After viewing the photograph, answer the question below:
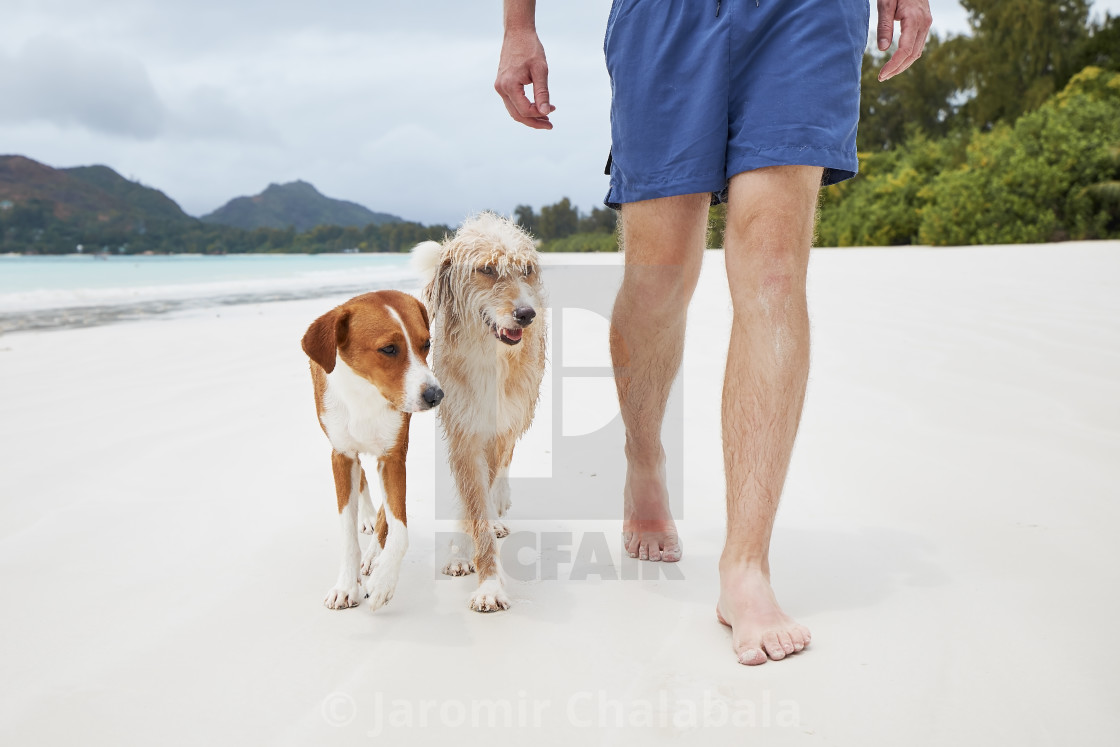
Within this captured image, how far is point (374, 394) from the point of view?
2.62 meters

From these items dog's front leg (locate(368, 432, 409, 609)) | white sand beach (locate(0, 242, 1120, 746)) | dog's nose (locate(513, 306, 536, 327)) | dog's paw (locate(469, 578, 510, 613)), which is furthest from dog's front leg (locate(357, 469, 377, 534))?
dog's nose (locate(513, 306, 536, 327))

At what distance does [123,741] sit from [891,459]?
3.51m

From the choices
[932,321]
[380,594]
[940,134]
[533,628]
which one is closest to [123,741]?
[380,594]

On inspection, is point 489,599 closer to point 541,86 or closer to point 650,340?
point 650,340

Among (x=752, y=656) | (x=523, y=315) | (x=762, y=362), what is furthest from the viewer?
(x=523, y=315)

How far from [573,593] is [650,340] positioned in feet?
3.45

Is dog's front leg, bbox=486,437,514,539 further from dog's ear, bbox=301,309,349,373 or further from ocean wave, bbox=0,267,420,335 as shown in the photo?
ocean wave, bbox=0,267,420,335

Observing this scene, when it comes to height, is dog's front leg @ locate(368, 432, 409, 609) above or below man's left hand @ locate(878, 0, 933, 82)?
below

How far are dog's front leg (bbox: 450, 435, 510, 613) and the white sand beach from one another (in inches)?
5.5

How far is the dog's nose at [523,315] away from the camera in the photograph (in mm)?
2859

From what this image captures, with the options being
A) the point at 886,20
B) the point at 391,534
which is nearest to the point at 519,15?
the point at 886,20

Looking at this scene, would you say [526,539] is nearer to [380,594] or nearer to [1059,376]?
[380,594]

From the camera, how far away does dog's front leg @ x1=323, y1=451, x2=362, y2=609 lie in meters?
2.61

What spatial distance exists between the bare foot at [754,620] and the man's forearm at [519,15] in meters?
2.16
